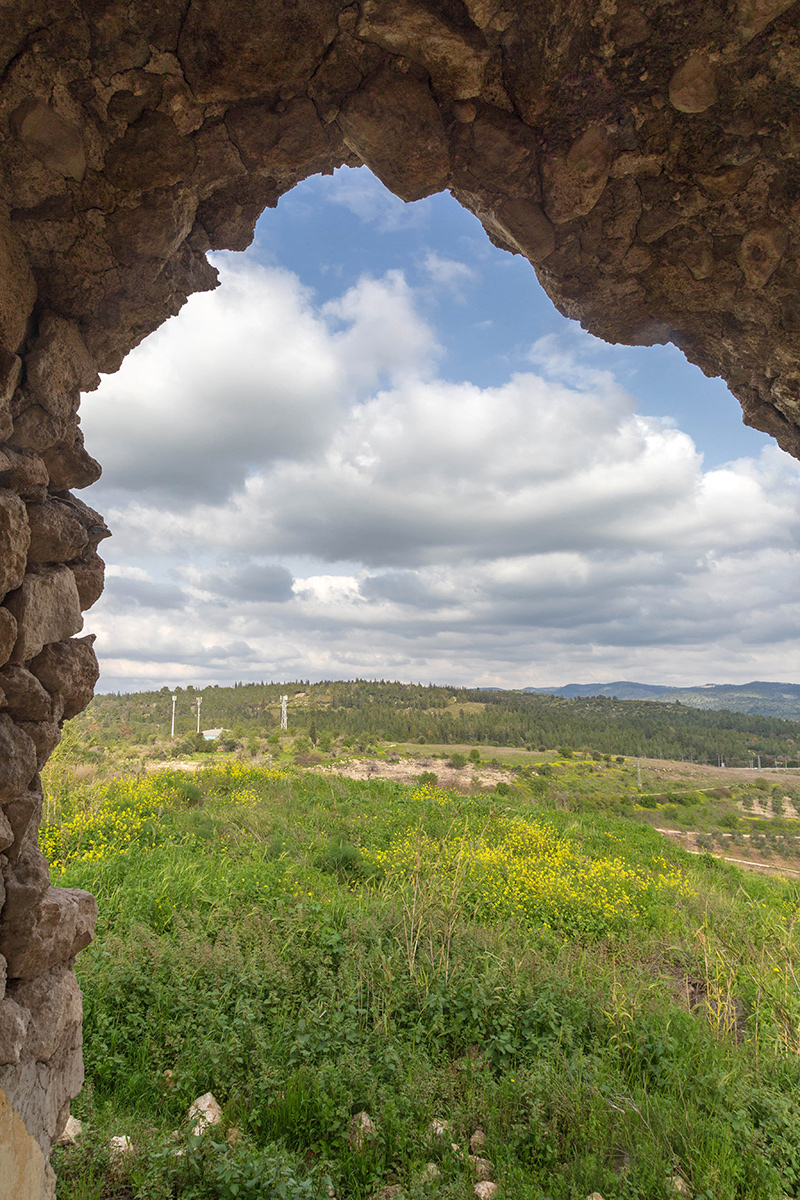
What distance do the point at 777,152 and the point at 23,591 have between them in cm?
403

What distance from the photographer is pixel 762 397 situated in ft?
11.0

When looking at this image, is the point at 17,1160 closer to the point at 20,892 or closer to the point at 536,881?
the point at 20,892

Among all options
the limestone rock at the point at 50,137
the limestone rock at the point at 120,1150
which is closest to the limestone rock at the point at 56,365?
the limestone rock at the point at 50,137

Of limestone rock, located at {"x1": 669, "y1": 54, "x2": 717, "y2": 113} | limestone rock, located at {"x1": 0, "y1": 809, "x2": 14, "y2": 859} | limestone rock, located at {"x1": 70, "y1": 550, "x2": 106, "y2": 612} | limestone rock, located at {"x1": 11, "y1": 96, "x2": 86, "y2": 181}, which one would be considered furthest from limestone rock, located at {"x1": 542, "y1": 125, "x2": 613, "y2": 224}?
limestone rock, located at {"x1": 0, "y1": 809, "x2": 14, "y2": 859}

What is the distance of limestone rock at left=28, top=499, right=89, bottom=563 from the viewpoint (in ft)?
8.13

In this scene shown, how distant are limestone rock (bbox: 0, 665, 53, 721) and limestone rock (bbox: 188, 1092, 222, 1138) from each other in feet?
8.39

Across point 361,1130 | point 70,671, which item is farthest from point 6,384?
point 361,1130

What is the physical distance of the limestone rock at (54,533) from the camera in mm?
2479

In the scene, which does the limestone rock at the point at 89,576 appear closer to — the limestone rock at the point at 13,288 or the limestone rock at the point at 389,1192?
the limestone rock at the point at 13,288

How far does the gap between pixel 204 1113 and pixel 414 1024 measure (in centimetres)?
166

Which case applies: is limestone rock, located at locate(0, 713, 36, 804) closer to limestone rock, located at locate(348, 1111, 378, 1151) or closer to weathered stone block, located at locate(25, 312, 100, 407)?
weathered stone block, located at locate(25, 312, 100, 407)

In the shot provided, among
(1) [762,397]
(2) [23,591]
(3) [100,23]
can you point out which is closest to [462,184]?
(3) [100,23]

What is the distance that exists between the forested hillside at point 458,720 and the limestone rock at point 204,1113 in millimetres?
25363

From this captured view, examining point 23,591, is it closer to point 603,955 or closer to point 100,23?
point 100,23
